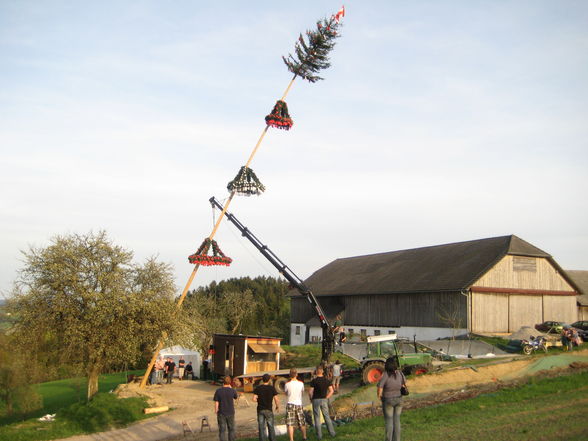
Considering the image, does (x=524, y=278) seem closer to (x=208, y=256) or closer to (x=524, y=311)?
(x=524, y=311)

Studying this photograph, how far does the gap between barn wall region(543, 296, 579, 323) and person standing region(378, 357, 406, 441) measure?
33018 millimetres

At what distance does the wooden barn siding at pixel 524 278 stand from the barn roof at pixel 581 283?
222 cm

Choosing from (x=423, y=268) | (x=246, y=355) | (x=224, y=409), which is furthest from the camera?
(x=423, y=268)

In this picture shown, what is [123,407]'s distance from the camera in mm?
22469

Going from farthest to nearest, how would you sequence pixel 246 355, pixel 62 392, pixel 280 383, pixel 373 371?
pixel 62 392 → pixel 246 355 → pixel 280 383 → pixel 373 371

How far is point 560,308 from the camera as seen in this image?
41312 millimetres

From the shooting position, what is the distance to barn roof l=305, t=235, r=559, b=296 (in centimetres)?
3941

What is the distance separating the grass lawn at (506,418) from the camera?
1175 centimetres

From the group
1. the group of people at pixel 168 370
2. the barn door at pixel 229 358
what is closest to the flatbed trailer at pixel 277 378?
the barn door at pixel 229 358

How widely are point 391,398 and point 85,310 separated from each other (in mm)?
16943

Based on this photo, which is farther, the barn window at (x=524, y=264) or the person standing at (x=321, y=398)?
the barn window at (x=524, y=264)

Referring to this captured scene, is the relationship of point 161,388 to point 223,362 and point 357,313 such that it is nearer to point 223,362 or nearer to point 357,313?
point 223,362

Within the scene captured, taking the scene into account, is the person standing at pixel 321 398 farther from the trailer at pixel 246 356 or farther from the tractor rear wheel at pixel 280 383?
the trailer at pixel 246 356

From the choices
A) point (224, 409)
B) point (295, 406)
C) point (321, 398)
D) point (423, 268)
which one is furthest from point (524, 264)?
point (224, 409)
